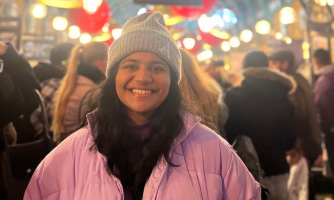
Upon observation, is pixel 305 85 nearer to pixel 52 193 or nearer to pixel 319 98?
pixel 319 98

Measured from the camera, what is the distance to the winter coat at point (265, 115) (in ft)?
12.9

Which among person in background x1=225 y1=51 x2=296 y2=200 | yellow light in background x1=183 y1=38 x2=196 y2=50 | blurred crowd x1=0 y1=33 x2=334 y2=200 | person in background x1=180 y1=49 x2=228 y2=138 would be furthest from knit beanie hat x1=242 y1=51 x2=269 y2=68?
yellow light in background x1=183 y1=38 x2=196 y2=50

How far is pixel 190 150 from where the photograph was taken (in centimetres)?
190

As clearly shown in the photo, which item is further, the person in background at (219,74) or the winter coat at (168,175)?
the person in background at (219,74)

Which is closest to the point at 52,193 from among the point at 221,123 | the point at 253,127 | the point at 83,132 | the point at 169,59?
the point at 83,132

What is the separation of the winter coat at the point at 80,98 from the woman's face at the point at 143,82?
1563 millimetres

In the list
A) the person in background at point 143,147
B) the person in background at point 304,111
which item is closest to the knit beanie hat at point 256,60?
the person in background at point 304,111

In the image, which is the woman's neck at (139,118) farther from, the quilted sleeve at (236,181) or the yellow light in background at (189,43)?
the yellow light in background at (189,43)

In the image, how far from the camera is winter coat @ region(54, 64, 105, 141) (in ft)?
11.8

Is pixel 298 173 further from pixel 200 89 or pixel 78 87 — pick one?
pixel 78 87

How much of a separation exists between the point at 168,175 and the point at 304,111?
11.4 ft

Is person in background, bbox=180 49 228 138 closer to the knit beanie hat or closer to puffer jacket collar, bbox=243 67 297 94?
puffer jacket collar, bbox=243 67 297 94

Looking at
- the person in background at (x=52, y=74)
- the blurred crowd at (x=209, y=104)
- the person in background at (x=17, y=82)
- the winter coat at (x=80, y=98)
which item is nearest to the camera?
the person in background at (x=17, y=82)

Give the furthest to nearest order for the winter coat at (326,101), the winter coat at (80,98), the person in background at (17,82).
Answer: the winter coat at (326,101) < the winter coat at (80,98) < the person in background at (17,82)
